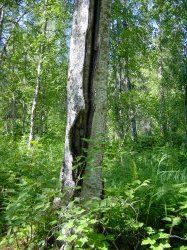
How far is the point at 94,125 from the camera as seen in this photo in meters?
3.28

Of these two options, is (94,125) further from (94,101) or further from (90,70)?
(90,70)

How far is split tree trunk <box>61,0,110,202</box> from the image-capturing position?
3.20 metres

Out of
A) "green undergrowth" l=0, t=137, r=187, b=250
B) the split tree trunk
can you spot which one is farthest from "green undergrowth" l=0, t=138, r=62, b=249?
the split tree trunk

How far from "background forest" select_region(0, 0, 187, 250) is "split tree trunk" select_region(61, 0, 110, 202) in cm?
25

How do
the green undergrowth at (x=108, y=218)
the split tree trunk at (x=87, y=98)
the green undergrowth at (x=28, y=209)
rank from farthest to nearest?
1. the split tree trunk at (x=87, y=98)
2. the green undergrowth at (x=28, y=209)
3. the green undergrowth at (x=108, y=218)

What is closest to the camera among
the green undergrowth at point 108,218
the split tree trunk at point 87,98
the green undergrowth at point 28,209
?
the green undergrowth at point 108,218

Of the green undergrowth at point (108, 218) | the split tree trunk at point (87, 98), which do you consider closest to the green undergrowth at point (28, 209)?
the green undergrowth at point (108, 218)

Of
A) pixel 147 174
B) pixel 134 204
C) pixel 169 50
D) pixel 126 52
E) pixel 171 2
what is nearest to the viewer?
pixel 134 204

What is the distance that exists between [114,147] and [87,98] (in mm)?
3947

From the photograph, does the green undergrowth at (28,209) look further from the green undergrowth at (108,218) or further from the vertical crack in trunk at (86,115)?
the vertical crack in trunk at (86,115)

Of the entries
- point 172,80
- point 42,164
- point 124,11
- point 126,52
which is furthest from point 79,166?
point 172,80

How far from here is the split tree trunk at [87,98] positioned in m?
3.20

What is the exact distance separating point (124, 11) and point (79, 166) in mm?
13043

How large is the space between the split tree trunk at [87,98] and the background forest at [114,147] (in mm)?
251
